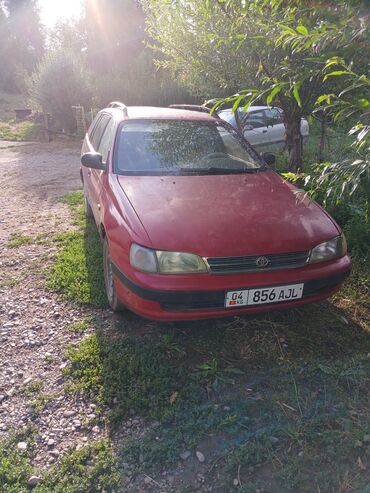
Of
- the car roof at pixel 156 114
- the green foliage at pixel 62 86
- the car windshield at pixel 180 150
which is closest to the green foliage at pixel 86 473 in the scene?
the car windshield at pixel 180 150

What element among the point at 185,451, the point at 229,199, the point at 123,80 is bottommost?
the point at 185,451

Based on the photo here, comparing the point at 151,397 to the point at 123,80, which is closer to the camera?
the point at 151,397

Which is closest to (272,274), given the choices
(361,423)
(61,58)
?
(361,423)

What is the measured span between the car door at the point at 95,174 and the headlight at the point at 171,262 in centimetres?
140

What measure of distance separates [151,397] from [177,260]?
84 centimetres

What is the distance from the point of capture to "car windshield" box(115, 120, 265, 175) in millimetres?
3473

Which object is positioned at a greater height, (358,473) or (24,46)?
(24,46)

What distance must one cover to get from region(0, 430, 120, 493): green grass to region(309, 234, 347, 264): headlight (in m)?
1.75

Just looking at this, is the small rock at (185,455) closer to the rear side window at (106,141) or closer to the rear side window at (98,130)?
the rear side window at (106,141)

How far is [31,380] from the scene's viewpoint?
2.47 m

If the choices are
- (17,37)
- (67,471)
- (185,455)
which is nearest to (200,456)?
(185,455)

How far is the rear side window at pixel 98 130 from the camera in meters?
4.52

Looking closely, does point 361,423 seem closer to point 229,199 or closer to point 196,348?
point 196,348

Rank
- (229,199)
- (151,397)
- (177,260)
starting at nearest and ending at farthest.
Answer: (151,397) < (177,260) < (229,199)
